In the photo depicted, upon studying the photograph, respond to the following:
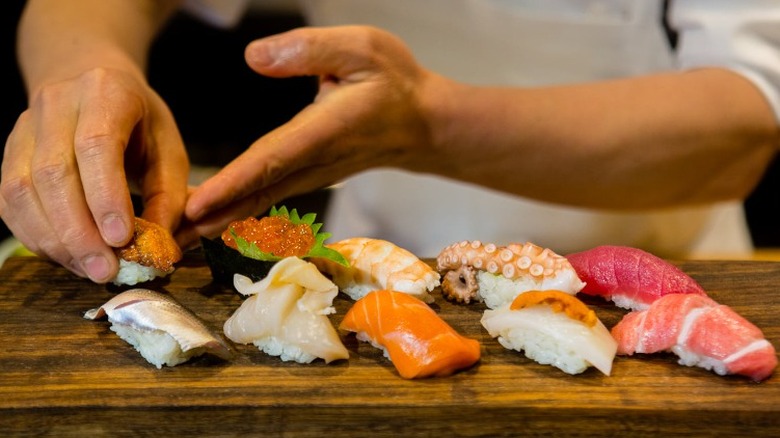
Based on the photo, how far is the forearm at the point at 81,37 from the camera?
2.20 m

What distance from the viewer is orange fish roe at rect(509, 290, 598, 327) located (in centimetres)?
154

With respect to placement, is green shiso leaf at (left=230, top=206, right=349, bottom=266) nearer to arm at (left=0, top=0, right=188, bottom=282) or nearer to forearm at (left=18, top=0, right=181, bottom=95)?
arm at (left=0, top=0, right=188, bottom=282)

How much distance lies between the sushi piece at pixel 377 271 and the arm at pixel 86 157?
0.47 metres

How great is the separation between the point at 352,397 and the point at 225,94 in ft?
9.48

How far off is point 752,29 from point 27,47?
2.38 m

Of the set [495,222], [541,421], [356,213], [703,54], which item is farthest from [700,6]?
[541,421]

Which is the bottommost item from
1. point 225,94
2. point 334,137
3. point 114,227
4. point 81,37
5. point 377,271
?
point 225,94

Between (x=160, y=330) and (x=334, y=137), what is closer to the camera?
(x=160, y=330)

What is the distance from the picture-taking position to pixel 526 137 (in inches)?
93.7

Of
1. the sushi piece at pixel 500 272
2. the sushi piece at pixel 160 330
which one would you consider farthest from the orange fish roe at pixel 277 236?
the sushi piece at pixel 500 272

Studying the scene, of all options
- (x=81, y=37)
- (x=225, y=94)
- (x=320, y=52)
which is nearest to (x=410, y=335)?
(x=320, y=52)

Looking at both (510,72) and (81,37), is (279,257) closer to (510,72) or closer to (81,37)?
(81,37)

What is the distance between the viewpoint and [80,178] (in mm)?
1776

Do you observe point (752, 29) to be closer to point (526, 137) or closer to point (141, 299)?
point (526, 137)
